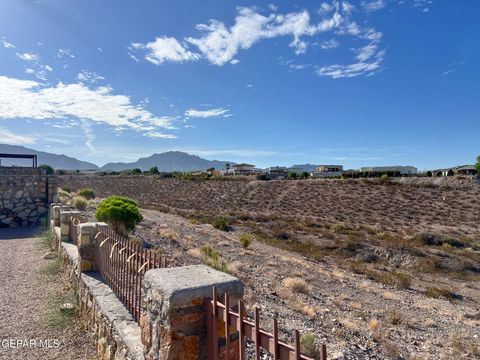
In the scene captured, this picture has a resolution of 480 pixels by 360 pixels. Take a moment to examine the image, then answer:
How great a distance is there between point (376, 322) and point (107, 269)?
6472 mm

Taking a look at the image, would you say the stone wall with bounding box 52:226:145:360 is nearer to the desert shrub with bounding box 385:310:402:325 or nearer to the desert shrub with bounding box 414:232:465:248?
the desert shrub with bounding box 385:310:402:325

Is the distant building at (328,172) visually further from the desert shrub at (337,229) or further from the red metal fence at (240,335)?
the red metal fence at (240,335)

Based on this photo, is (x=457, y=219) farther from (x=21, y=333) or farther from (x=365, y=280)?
(x=21, y=333)

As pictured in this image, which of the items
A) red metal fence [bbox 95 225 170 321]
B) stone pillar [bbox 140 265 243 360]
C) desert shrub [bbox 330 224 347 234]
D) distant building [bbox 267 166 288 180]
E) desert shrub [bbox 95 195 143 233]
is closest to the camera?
stone pillar [bbox 140 265 243 360]

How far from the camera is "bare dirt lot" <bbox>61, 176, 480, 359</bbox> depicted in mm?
8070

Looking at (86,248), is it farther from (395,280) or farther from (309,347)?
(395,280)

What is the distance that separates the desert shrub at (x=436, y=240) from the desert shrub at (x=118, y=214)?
66.4 ft

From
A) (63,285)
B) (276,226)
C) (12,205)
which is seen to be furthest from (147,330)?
(276,226)

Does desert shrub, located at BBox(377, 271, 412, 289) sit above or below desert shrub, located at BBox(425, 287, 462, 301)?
above

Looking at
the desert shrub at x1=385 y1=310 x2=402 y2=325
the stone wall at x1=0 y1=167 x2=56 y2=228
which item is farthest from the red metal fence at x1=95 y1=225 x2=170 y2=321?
the stone wall at x1=0 y1=167 x2=56 y2=228

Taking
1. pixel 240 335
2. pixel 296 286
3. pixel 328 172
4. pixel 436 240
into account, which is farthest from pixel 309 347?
pixel 328 172

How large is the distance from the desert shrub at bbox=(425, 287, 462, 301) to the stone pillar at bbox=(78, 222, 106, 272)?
1253cm

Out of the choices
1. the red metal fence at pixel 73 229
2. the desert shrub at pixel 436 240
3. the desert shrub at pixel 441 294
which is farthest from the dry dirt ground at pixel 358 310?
the desert shrub at pixel 436 240

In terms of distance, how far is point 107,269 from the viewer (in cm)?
578
